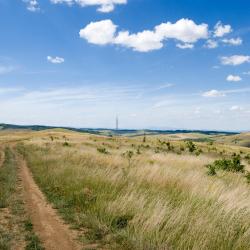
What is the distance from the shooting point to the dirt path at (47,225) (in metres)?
8.16

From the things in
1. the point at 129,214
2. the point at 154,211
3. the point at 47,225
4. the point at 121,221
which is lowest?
the point at 47,225

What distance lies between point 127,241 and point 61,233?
193 cm

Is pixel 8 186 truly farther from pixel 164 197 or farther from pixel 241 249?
pixel 241 249

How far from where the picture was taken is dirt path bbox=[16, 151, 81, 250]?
816 cm

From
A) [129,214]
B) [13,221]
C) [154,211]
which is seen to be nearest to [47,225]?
[13,221]

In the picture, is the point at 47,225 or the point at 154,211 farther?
the point at 47,225

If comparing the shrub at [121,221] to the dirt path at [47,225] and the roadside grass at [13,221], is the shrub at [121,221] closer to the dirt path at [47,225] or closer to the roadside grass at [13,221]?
the dirt path at [47,225]

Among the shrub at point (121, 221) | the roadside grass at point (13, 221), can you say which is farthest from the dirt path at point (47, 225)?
the shrub at point (121, 221)

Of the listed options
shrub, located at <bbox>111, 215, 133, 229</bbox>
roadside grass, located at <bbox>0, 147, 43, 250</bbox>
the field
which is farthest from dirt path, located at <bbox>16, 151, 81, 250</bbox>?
shrub, located at <bbox>111, 215, 133, 229</bbox>

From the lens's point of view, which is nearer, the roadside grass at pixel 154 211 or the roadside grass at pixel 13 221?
the roadside grass at pixel 154 211

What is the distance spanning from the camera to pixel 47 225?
9.74 meters

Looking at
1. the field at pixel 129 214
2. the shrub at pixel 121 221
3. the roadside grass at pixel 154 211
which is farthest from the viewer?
the shrub at pixel 121 221

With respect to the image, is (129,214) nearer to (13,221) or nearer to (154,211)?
(154,211)

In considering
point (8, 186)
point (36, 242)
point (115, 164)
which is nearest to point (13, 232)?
point (36, 242)
